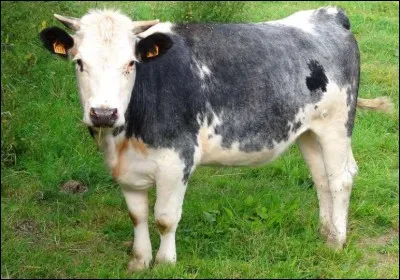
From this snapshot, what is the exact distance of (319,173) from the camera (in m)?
7.13

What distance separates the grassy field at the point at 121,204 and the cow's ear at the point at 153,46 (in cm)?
98

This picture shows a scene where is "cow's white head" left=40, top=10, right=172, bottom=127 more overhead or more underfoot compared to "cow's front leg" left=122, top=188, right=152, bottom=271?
more overhead

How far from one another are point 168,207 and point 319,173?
1.77 meters

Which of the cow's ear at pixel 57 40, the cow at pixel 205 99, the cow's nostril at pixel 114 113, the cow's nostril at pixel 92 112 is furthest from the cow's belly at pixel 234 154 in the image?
the cow's ear at pixel 57 40

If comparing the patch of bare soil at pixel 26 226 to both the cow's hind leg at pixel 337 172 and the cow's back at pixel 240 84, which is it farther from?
the cow's hind leg at pixel 337 172

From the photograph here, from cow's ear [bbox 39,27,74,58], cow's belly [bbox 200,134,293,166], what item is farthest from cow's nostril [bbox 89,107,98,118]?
cow's belly [bbox 200,134,293,166]

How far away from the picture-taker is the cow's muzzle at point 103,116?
5.16m

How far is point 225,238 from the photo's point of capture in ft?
22.2

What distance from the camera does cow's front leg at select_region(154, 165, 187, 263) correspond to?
5891 millimetres

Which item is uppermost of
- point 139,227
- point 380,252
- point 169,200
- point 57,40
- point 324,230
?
point 57,40

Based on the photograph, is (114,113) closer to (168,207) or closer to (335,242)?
(168,207)

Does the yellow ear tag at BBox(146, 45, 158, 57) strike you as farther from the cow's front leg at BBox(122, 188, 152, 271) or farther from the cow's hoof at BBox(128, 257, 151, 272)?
the cow's hoof at BBox(128, 257, 151, 272)

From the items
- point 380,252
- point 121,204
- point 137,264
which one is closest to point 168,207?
point 137,264

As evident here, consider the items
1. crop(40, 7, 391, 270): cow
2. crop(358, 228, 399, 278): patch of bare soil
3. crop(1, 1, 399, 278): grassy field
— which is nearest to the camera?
crop(40, 7, 391, 270): cow
